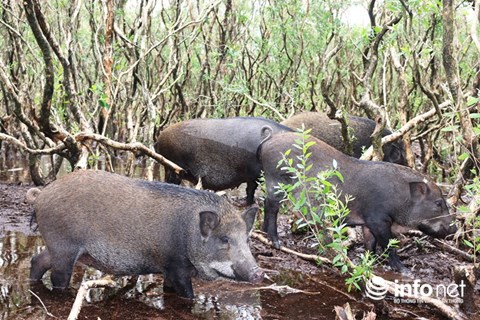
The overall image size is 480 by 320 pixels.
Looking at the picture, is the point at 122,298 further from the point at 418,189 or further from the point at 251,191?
the point at 251,191

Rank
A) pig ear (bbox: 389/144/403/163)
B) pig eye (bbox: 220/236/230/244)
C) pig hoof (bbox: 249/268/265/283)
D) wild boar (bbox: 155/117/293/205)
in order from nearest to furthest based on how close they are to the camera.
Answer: pig hoof (bbox: 249/268/265/283)
pig eye (bbox: 220/236/230/244)
wild boar (bbox: 155/117/293/205)
pig ear (bbox: 389/144/403/163)

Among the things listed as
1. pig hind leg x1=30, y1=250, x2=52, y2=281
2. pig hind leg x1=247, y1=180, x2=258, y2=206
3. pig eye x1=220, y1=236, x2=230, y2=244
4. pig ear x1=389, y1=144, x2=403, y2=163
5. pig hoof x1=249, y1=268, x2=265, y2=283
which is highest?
pig ear x1=389, y1=144, x2=403, y2=163

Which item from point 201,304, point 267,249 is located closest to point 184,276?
point 201,304

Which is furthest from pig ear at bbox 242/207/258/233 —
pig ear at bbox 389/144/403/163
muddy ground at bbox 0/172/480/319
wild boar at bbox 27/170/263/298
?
pig ear at bbox 389/144/403/163

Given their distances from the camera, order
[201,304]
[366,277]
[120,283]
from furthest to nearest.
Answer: [120,283]
[201,304]
[366,277]

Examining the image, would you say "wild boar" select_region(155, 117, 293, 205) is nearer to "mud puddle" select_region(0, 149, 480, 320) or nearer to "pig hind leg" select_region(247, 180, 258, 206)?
"pig hind leg" select_region(247, 180, 258, 206)

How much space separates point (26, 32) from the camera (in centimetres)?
1192

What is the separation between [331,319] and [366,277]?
0.40 metres

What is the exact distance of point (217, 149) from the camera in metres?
7.73

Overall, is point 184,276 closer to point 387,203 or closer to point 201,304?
point 201,304

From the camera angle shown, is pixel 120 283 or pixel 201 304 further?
pixel 120 283

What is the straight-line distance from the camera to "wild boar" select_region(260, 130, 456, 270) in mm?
5684

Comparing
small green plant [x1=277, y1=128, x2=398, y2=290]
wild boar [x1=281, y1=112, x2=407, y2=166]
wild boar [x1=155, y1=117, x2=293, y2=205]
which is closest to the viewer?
small green plant [x1=277, y1=128, x2=398, y2=290]

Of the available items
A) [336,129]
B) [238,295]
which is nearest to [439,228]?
[238,295]
